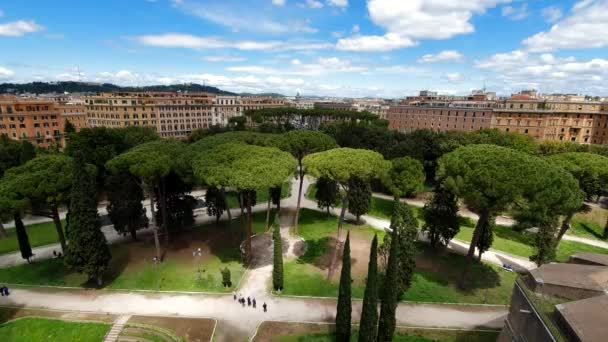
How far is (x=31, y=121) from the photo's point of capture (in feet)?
235

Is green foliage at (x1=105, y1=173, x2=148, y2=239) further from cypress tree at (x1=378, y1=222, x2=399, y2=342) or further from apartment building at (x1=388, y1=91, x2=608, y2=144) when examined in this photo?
apartment building at (x1=388, y1=91, x2=608, y2=144)

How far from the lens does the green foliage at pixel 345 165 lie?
75.6 ft

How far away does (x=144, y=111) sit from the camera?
92.8 meters

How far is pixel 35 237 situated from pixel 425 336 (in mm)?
41885

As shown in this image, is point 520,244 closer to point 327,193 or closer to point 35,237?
point 327,193

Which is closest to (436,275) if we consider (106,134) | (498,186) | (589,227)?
(498,186)

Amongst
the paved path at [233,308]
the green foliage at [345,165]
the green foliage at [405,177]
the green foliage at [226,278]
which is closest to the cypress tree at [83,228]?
the paved path at [233,308]

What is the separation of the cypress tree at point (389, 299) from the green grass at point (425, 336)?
7.33ft

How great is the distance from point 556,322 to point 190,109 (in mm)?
110087

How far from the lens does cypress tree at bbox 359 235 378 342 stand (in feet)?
52.4

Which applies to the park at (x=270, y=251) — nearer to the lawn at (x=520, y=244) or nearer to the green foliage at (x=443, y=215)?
the green foliage at (x=443, y=215)

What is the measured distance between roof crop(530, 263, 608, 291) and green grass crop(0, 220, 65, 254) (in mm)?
44652

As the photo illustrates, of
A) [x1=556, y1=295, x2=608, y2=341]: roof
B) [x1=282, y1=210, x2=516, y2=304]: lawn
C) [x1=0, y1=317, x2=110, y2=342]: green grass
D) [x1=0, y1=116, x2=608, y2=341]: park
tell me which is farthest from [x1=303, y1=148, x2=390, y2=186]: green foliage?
[x1=0, y1=317, x2=110, y2=342]: green grass

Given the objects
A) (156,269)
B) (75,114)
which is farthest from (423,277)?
(75,114)
